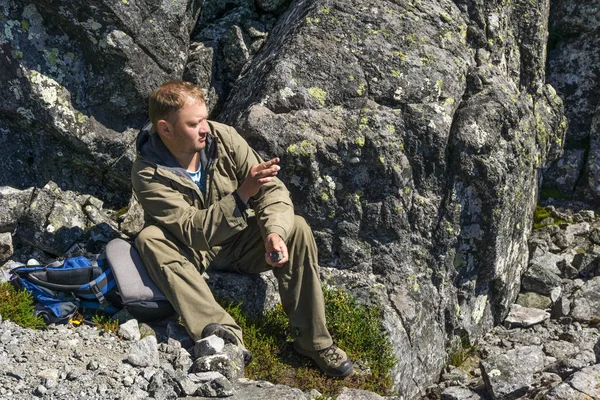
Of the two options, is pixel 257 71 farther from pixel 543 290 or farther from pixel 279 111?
pixel 543 290

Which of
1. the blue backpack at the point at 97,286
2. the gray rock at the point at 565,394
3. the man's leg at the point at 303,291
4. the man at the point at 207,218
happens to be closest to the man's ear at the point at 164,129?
the man at the point at 207,218

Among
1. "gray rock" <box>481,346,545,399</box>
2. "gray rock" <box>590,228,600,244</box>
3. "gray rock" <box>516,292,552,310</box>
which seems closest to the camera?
"gray rock" <box>481,346,545,399</box>

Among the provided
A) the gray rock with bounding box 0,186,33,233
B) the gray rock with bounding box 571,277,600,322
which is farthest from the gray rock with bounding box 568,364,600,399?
the gray rock with bounding box 0,186,33,233

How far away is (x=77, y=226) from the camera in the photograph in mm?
9727

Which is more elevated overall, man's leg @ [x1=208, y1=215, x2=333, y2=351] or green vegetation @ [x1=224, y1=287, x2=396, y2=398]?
man's leg @ [x1=208, y1=215, x2=333, y2=351]

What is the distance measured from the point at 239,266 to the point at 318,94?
8.40 ft

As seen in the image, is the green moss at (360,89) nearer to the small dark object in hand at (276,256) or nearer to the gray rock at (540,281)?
the small dark object in hand at (276,256)

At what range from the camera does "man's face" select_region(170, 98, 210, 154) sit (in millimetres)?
8148

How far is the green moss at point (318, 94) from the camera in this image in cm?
970

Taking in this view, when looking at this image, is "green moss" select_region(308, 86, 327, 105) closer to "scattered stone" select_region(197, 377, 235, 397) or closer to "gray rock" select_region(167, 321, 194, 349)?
"gray rock" select_region(167, 321, 194, 349)

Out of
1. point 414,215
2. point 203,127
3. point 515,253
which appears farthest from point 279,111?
point 515,253

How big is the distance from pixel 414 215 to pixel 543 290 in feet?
10.4

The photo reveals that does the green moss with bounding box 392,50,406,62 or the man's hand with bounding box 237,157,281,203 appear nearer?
the man's hand with bounding box 237,157,281,203

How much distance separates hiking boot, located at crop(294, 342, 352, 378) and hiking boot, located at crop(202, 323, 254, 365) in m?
0.81
